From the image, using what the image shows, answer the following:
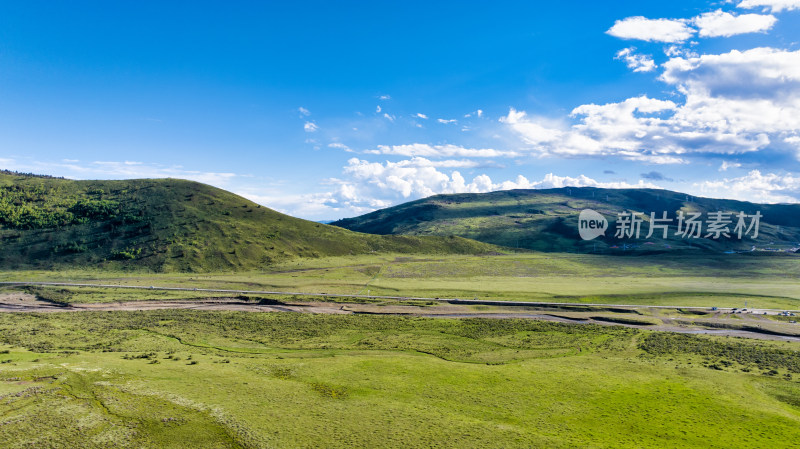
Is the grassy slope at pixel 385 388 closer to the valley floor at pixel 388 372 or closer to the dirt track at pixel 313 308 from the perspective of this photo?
the valley floor at pixel 388 372

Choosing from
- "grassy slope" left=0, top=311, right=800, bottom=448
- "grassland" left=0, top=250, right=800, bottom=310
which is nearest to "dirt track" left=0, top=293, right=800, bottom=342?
"grassland" left=0, top=250, right=800, bottom=310

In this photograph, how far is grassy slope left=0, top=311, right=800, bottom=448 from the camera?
39094 mm

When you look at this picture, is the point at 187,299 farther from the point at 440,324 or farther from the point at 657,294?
the point at 657,294

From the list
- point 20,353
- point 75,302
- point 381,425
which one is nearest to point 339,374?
point 381,425

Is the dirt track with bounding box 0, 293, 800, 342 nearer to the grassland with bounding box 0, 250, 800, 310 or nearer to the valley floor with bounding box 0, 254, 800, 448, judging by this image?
the valley floor with bounding box 0, 254, 800, 448

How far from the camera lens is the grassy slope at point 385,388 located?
3909 cm

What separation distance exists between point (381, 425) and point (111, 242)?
189m


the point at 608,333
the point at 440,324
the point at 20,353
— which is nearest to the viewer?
the point at 20,353

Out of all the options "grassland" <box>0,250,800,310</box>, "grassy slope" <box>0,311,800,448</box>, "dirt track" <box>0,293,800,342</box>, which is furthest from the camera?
"grassland" <box>0,250,800,310</box>

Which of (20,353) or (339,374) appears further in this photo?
(20,353)

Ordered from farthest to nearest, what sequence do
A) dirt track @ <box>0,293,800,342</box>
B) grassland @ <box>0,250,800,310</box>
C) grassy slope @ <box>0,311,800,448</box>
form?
grassland @ <box>0,250,800,310</box>
dirt track @ <box>0,293,800,342</box>
grassy slope @ <box>0,311,800,448</box>

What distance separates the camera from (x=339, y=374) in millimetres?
55281

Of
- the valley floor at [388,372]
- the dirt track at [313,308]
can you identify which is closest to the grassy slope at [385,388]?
the valley floor at [388,372]

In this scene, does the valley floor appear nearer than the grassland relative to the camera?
Yes
